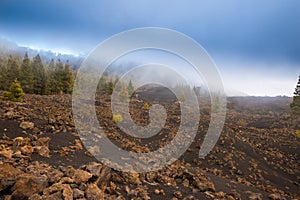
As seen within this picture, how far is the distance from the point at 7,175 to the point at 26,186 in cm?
65

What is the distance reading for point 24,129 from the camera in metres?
9.95

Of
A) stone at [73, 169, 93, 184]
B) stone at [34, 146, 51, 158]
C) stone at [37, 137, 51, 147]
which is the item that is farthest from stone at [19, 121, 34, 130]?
stone at [73, 169, 93, 184]

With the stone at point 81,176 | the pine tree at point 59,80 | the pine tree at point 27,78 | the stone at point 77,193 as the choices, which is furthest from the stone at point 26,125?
the pine tree at point 59,80

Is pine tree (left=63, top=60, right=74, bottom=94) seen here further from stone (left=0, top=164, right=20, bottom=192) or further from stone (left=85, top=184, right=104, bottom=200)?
stone (left=85, top=184, right=104, bottom=200)

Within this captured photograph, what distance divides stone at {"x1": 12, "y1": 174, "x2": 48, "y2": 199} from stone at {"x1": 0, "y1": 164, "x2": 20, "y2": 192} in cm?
16

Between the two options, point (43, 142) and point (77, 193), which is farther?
point (43, 142)

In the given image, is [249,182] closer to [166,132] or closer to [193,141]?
[193,141]

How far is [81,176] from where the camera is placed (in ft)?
20.5

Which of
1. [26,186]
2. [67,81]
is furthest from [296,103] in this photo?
[26,186]

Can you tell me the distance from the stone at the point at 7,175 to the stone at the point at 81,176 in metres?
1.48

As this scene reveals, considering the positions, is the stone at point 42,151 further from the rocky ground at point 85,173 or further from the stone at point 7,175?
the stone at point 7,175

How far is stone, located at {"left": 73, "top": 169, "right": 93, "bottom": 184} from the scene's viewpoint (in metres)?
6.11

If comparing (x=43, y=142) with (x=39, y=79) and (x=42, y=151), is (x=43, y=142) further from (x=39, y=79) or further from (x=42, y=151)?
(x=39, y=79)

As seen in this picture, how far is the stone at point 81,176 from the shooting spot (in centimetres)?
611
